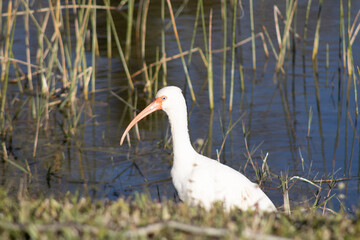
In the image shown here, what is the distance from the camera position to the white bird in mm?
4648

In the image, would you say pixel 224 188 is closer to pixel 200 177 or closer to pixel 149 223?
pixel 200 177

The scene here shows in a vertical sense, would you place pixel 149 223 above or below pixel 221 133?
above

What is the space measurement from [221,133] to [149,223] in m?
4.89

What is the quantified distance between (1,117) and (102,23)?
241 inches

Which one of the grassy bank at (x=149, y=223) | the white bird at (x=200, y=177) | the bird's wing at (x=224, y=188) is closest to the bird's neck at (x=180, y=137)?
the white bird at (x=200, y=177)

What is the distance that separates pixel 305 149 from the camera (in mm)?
6773

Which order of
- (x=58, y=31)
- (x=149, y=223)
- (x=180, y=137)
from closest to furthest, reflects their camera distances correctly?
(x=149, y=223), (x=180, y=137), (x=58, y=31)

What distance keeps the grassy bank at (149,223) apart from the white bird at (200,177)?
4.76 feet

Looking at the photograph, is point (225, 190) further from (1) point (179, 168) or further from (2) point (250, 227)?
(2) point (250, 227)

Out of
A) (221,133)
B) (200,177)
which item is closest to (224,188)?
(200,177)

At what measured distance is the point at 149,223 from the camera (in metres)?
2.67

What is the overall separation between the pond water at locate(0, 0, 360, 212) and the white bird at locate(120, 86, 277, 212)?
1.74ft

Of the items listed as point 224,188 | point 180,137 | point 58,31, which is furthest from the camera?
point 58,31

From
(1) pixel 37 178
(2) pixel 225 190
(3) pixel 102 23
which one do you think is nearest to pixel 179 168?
(2) pixel 225 190
